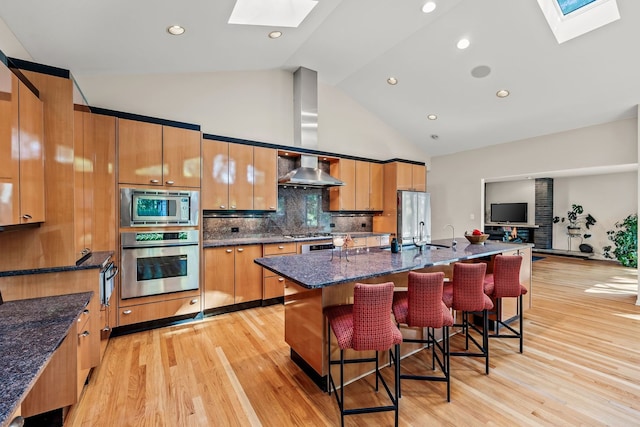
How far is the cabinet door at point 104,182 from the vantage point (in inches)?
115

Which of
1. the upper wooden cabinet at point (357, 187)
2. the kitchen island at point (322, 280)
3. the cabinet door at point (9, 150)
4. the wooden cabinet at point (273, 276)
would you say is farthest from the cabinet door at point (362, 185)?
the cabinet door at point (9, 150)

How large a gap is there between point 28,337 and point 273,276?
278 cm

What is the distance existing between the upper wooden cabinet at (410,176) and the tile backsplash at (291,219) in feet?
3.06

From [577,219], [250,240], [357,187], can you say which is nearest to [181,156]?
[250,240]

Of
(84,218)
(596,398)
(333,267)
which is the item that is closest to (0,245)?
(84,218)

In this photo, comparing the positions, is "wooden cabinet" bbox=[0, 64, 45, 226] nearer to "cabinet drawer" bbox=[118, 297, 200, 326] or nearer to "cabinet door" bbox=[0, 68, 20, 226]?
"cabinet door" bbox=[0, 68, 20, 226]

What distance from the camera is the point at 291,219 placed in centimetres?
488

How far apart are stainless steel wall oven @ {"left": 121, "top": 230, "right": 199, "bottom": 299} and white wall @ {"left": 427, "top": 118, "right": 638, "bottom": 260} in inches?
230

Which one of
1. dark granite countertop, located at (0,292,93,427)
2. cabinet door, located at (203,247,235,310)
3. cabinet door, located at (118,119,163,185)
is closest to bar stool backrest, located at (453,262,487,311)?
dark granite countertop, located at (0,292,93,427)

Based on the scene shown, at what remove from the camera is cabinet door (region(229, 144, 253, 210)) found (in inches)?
157

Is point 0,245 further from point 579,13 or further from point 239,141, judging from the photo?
point 579,13

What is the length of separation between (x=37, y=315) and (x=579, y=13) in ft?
19.0

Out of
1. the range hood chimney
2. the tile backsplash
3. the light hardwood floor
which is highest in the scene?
the range hood chimney

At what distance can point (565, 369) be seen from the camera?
2.42 metres
